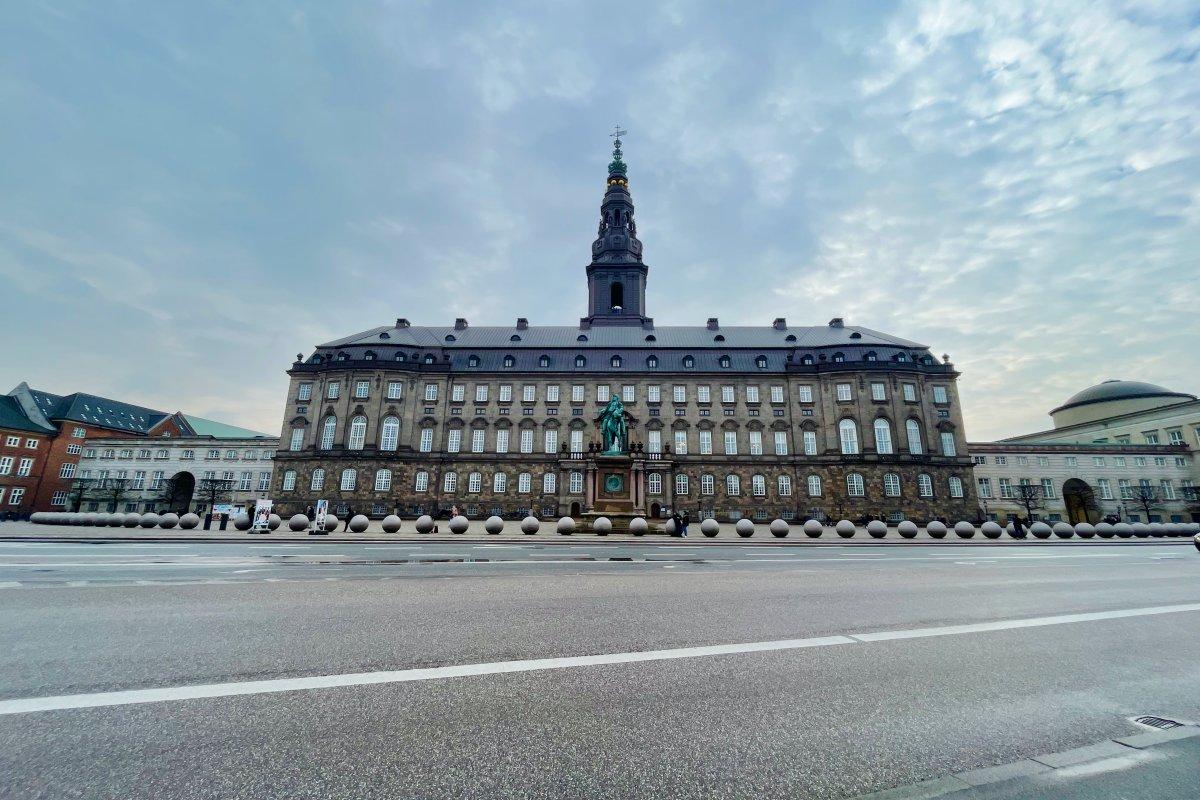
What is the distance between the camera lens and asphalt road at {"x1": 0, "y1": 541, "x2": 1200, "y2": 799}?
2693mm

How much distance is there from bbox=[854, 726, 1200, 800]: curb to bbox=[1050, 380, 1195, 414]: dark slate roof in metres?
93.3

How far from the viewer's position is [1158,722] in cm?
349

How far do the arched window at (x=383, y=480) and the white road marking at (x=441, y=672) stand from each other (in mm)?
46179

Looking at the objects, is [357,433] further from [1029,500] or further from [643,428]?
[1029,500]

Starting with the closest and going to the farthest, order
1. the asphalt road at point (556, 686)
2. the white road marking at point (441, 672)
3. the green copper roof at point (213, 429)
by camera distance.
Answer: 1. the asphalt road at point (556, 686)
2. the white road marking at point (441, 672)
3. the green copper roof at point (213, 429)

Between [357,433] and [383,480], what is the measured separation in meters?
5.66

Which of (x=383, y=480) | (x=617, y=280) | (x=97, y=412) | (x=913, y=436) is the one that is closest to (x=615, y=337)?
(x=617, y=280)

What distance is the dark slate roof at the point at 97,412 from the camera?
199ft

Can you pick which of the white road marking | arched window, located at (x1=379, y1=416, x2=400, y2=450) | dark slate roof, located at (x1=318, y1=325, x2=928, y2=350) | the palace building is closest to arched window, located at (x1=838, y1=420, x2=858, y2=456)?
the palace building

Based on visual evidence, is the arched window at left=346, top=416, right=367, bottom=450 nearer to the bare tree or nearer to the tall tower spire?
the tall tower spire

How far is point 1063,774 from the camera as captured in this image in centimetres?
275

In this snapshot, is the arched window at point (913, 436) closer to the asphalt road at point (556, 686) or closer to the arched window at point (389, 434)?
the asphalt road at point (556, 686)

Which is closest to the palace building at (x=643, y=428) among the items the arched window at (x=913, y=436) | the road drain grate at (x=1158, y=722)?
the arched window at (x=913, y=436)

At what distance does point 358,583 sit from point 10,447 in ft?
248
